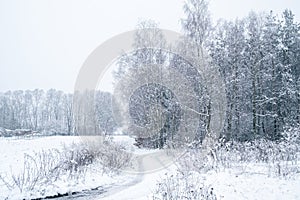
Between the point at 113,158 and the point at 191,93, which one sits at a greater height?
the point at 191,93

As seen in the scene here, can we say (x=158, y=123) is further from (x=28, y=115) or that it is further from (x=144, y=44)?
(x=28, y=115)

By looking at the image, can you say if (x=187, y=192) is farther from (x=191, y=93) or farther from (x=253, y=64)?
(x=253, y=64)

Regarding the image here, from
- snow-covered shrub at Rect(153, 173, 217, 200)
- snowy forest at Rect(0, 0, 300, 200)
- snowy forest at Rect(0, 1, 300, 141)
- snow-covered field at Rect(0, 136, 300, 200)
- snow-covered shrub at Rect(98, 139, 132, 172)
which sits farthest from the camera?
snowy forest at Rect(0, 1, 300, 141)

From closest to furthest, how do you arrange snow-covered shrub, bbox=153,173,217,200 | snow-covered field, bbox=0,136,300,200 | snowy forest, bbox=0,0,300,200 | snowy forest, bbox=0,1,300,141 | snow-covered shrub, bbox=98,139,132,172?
snow-covered shrub, bbox=153,173,217,200 < snow-covered field, bbox=0,136,300,200 < snow-covered shrub, bbox=98,139,132,172 < snowy forest, bbox=0,0,300,200 < snowy forest, bbox=0,1,300,141

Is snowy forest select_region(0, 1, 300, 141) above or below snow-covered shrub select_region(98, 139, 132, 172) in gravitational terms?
above

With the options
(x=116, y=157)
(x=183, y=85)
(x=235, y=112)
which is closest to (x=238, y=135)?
(x=235, y=112)

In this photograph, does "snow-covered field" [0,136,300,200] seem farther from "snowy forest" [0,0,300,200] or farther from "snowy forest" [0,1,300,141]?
"snowy forest" [0,1,300,141]

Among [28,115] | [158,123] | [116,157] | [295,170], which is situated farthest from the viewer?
[28,115]

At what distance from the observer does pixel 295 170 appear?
881 cm

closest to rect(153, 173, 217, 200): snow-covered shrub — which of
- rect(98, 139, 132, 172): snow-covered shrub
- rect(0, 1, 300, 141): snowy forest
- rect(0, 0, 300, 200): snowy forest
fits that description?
rect(0, 0, 300, 200): snowy forest

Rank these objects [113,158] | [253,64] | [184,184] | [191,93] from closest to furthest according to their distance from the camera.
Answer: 1. [184,184]
2. [113,158]
3. [191,93]
4. [253,64]

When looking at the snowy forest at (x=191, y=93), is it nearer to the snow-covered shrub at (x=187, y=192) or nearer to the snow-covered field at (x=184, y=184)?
the snow-covered field at (x=184, y=184)

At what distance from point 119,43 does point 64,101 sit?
55.5 m

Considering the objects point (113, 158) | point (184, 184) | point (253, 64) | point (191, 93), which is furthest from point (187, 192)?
point (253, 64)
